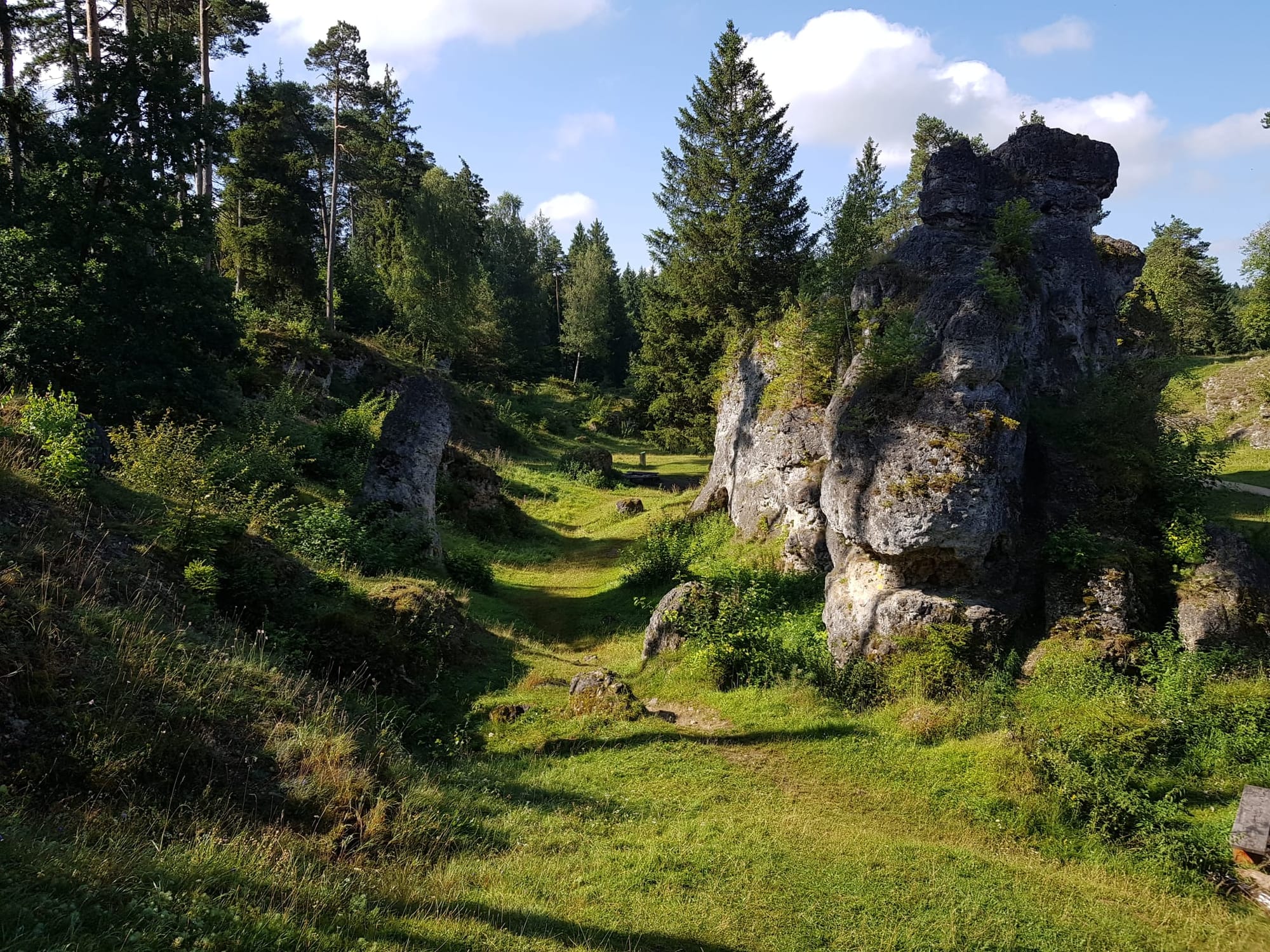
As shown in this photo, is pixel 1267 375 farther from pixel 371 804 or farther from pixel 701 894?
pixel 371 804

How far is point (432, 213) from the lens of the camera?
35.6 meters

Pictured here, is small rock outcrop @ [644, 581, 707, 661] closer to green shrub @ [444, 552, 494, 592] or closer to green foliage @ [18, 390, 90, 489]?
green shrub @ [444, 552, 494, 592]

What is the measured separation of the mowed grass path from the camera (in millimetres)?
4973

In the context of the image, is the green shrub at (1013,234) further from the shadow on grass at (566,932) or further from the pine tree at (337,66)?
the pine tree at (337,66)

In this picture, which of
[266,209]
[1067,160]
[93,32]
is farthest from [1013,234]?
[266,209]

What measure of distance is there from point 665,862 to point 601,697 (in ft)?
12.4

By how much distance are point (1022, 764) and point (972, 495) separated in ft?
13.3

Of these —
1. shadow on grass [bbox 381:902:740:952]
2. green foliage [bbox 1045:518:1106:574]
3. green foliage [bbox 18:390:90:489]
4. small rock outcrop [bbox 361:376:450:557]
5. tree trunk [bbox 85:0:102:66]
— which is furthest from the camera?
tree trunk [bbox 85:0:102:66]

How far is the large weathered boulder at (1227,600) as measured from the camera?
9719mm

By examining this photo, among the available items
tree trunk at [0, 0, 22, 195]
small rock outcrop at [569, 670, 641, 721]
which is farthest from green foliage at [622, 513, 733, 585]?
tree trunk at [0, 0, 22, 195]

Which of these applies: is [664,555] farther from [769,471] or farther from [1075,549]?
[1075,549]

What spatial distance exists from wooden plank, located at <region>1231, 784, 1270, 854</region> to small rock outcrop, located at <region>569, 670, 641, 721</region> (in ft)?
22.8

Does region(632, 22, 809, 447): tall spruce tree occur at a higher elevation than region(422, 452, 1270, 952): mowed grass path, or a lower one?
higher

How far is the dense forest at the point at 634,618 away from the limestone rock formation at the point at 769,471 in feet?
0.45
